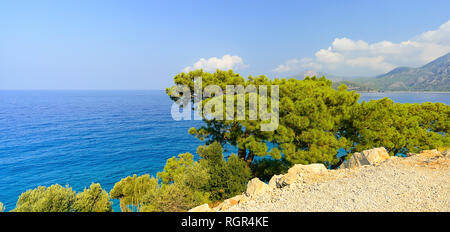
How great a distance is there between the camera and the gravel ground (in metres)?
5.32

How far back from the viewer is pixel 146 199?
33.4 feet

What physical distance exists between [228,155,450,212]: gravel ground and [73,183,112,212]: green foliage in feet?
26.1

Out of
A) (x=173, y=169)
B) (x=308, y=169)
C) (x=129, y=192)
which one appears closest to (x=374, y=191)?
(x=308, y=169)

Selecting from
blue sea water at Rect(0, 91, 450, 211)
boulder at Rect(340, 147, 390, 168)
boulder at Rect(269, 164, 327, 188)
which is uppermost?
boulder at Rect(340, 147, 390, 168)

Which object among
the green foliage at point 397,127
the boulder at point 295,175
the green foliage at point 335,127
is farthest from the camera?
the green foliage at point 397,127

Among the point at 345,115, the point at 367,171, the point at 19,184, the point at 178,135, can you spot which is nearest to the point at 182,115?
the point at 178,135

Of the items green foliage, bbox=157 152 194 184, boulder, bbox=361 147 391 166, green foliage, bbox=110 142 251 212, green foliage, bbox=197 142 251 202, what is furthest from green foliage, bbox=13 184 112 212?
boulder, bbox=361 147 391 166

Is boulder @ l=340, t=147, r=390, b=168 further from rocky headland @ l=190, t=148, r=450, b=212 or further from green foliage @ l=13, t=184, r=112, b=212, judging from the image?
green foliage @ l=13, t=184, r=112, b=212

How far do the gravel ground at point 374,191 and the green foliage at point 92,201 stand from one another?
7950 mm

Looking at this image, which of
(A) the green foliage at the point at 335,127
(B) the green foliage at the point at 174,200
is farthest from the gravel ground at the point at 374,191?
(B) the green foliage at the point at 174,200

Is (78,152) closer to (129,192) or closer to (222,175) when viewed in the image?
(129,192)

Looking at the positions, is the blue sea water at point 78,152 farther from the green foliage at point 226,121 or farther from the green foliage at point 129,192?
the green foliage at point 226,121

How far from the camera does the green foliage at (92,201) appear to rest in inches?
391

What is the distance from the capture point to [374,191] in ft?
19.7
